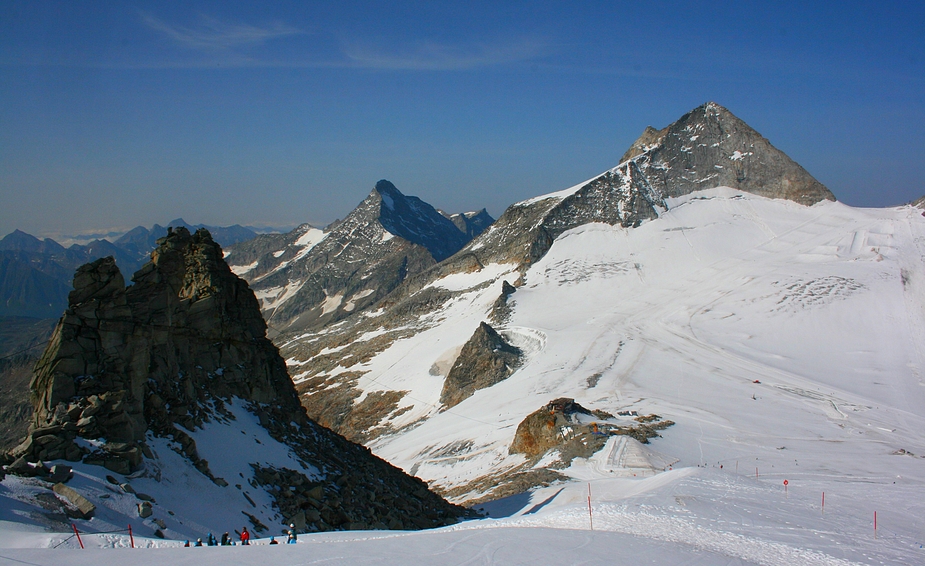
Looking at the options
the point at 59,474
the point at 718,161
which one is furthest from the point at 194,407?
the point at 718,161

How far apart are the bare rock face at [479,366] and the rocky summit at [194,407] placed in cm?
3348

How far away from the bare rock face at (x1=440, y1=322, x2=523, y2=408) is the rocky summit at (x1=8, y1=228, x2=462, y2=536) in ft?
110

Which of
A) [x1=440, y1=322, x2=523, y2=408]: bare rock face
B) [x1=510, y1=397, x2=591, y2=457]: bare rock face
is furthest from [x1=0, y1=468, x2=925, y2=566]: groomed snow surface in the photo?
[x1=440, y1=322, x2=523, y2=408]: bare rock face

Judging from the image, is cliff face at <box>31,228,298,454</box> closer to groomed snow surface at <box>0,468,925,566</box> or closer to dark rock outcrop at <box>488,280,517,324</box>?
groomed snow surface at <box>0,468,925,566</box>

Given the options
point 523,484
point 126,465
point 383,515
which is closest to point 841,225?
point 523,484

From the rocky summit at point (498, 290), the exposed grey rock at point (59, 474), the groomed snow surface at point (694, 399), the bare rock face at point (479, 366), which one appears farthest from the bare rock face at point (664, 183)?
the exposed grey rock at point (59, 474)

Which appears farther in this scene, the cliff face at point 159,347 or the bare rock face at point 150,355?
the cliff face at point 159,347

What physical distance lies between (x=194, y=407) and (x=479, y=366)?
143 feet

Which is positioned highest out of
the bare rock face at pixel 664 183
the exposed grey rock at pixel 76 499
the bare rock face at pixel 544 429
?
the bare rock face at pixel 664 183

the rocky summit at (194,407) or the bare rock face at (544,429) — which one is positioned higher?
the rocky summit at (194,407)

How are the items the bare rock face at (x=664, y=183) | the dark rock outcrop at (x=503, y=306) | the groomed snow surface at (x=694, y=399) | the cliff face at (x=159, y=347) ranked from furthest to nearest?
Answer: 1. the bare rock face at (x=664, y=183)
2. the dark rock outcrop at (x=503, y=306)
3. the cliff face at (x=159, y=347)
4. the groomed snow surface at (x=694, y=399)

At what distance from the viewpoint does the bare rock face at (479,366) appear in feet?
193

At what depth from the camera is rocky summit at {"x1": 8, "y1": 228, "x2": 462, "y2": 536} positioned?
1510 centimetres

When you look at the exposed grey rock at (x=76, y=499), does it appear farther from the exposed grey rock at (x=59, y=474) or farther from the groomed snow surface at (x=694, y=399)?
the groomed snow surface at (x=694, y=399)
